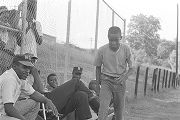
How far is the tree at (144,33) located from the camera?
2682 inches

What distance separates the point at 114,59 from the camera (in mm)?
6164

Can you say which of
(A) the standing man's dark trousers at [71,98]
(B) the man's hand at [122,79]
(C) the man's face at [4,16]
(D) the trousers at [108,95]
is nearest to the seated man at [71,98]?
(A) the standing man's dark trousers at [71,98]

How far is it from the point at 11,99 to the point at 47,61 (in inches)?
112

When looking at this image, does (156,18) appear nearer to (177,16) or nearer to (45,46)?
(177,16)

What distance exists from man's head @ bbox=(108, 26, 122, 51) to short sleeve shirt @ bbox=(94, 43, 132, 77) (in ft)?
0.33

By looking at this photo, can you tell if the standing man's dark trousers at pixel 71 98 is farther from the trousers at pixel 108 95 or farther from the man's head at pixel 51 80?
the man's head at pixel 51 80

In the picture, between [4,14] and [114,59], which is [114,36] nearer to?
[114,59]

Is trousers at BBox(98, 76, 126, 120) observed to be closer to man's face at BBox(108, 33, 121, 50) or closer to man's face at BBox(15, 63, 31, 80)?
man's face at BBox(108, 33, 121, 50)

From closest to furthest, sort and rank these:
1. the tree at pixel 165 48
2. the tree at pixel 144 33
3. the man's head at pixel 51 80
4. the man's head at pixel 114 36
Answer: the man's head at pixel 114 36
the man's head at pixel 51 80
the tree at pixel 144 33
the tree at pixel 165 48

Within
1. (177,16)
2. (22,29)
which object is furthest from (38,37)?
(177,16)

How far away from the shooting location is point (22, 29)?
18.8ft

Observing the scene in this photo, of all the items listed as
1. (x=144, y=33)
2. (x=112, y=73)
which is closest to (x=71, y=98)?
(x=112, y=73)

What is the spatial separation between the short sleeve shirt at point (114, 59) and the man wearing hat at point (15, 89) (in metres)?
1.71

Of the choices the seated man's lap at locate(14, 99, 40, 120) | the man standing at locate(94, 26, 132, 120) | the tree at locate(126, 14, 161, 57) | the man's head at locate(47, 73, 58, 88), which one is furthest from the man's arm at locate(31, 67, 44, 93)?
the tree at locate(126, 14, 161, 57)
